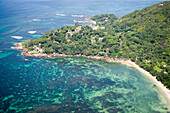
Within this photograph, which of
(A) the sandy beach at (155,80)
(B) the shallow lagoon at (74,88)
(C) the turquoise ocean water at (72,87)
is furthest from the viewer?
(A) the sandy beach at (155,80)

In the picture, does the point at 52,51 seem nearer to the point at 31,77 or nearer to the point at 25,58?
the point at 25,58

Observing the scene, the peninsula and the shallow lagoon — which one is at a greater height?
the peninsula

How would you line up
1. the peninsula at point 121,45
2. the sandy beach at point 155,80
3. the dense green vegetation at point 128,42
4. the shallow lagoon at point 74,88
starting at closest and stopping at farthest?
the shallow lagoon at point 74,88
the sandy beach at point 155,80
the peninsula at point 121,45
the dense green vegetation at point 128,42

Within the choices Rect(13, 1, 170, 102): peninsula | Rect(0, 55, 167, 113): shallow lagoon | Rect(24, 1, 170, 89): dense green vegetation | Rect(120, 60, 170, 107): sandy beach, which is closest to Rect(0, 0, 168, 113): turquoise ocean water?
Rect(0, 55, 167, 113): shallow lagoon

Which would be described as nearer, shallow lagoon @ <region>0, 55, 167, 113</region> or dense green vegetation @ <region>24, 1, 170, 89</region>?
shallow lagoon @ <region>0, 55, 167, 113</region>

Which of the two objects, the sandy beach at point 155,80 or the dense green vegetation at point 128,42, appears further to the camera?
the dense green vegetation at point 128,42

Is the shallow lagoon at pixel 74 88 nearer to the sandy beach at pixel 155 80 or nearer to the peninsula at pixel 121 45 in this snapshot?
the sandy beach at pixel 155 80

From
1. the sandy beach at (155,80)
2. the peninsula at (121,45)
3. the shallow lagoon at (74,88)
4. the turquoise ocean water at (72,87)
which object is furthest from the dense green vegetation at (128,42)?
the shallow lagoon at (74,88)

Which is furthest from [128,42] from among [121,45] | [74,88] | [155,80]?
[74,88]

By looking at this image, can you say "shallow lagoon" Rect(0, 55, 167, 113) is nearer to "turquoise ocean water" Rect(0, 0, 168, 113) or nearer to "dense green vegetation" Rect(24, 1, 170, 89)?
"turquoise ocean water" Rect(0, 0, 168, 113)
